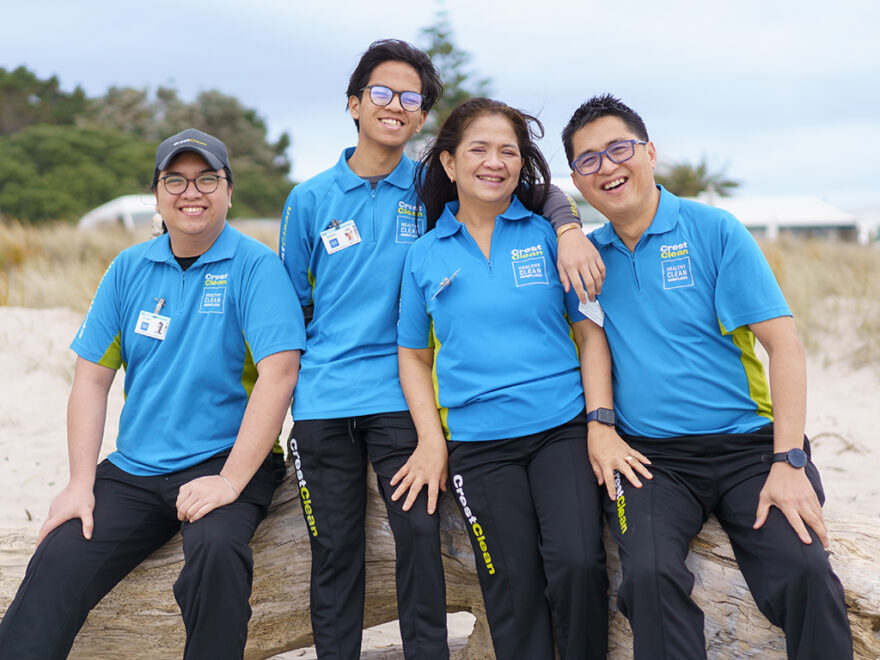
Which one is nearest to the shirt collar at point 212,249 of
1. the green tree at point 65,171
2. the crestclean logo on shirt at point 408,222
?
the crestclean logo on shirt at point 408,222

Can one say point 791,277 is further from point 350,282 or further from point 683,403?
point 350,282

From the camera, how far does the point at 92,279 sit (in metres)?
9.73

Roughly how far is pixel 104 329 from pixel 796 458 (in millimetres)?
2730

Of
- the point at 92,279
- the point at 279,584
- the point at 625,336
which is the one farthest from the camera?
the point at 92,279

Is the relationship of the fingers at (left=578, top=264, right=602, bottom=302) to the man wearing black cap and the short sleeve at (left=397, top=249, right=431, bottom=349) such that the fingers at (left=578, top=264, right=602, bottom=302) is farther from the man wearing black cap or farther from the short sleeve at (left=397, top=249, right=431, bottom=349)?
the man wearing black cap

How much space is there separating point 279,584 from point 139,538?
62cm

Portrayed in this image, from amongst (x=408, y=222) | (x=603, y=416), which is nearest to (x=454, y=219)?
(x=408, y=222)

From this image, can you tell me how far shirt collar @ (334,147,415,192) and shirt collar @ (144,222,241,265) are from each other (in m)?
0.52

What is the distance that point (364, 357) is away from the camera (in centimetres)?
323

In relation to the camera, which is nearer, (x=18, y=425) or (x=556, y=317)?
(x=556, y=317)

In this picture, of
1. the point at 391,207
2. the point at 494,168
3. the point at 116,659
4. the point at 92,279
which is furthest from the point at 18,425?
the point at 494,168

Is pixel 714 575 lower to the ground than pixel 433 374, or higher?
lower

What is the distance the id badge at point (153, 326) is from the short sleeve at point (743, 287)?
219 cm

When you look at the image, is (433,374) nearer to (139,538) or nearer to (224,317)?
(224,317)
